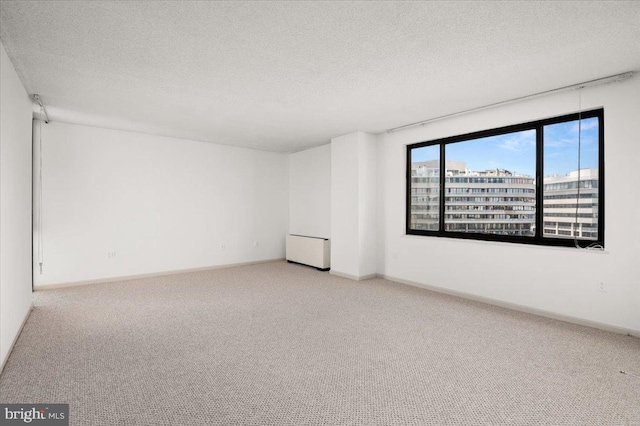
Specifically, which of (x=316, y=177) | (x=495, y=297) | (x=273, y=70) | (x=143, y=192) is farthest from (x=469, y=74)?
(x=143, y=192)

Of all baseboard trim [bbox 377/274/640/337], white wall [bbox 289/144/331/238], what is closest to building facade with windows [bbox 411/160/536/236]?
baseboard trim [bbox 377/274/640/337]

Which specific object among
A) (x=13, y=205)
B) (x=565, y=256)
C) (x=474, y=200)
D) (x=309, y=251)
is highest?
(x=474, y=200)

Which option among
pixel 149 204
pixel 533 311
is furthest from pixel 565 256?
pixel 149 204

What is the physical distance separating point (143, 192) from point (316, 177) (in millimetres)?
3446

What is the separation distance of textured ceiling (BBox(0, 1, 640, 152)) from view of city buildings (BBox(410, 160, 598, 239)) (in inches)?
43.1

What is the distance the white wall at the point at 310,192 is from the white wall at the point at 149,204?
34 centimetres

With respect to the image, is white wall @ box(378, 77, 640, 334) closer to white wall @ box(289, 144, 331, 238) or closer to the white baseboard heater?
the white baseboard heater

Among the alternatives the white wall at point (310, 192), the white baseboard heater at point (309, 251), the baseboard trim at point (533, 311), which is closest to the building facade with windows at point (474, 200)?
the baseboard trim at point (533, 311)

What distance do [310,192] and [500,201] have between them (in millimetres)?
4080

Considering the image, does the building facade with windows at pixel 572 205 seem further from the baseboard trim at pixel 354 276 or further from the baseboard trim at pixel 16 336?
the baseboard trim at pixel 16 336

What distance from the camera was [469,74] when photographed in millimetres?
3422

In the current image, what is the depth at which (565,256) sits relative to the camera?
3.89 metres

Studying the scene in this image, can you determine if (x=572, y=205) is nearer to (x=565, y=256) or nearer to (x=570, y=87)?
(x=565, y=256)

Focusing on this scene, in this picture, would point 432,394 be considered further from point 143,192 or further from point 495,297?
point 143,192
